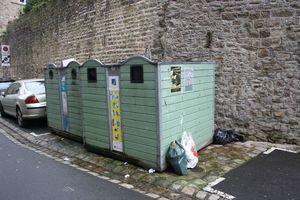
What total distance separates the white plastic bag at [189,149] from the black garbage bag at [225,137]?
1.38m

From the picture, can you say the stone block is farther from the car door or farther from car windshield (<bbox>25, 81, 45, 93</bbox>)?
the car door

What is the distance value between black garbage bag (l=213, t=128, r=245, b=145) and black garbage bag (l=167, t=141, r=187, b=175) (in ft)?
5.98

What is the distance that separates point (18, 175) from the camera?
5457mm

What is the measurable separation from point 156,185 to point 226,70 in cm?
340

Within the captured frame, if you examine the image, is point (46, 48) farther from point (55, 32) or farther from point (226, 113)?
point (226, 113)

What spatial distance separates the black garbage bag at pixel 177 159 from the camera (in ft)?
16.4

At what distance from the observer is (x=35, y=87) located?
32.0ft

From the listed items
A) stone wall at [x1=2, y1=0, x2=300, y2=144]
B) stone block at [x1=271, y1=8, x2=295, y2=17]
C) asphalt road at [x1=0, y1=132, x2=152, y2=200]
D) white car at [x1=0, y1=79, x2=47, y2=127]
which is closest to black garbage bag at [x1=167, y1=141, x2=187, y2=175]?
asphalt road at [x1=0, y1=132, x2=152, y2=200]

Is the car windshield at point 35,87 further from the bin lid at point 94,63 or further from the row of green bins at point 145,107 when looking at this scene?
the bin lid at point 94,63

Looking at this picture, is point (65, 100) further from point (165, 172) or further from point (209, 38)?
point (209, 38)

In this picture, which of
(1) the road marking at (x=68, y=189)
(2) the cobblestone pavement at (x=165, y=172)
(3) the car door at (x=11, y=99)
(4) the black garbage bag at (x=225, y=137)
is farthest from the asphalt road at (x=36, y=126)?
(4) the black garbage bag at (x=225, y=137)

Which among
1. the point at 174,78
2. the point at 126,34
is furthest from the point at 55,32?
the point at 174,78

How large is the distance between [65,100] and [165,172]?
3.45 meters

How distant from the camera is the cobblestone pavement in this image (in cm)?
457
